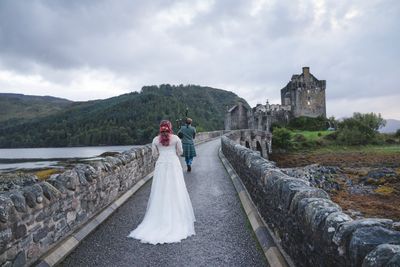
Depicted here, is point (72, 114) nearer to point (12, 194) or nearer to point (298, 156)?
point (298, 156)

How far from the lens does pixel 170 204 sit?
21.2 ft

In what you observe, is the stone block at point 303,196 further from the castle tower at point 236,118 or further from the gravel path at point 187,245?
the castle tower at point 236,118

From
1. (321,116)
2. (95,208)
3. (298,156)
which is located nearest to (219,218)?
(95,208)

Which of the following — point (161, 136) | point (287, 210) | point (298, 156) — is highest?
point (161, 136)

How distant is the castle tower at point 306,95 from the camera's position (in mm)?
71125

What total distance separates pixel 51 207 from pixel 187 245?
6.82ft

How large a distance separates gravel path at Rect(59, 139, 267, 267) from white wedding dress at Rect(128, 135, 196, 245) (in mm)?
192

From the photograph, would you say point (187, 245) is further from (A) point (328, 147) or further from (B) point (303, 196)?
(A) point (328, 147)

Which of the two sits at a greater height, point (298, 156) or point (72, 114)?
point (72, 114)

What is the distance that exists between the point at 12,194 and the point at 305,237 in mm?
3534

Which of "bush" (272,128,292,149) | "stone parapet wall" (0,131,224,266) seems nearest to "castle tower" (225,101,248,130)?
"bush" (272,128,292,149)

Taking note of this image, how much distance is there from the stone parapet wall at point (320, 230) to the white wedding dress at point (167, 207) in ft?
4.84

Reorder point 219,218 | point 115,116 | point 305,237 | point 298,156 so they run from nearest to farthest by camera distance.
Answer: point 305,237, point 219,218, point 298,156, point 115,116

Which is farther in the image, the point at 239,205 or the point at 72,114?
the point at 72,114
